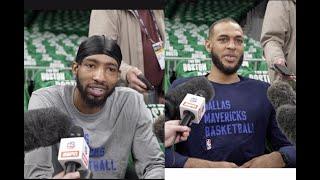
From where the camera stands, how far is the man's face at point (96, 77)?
4344 millimetres

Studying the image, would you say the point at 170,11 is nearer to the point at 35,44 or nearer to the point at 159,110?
the point at 159,110

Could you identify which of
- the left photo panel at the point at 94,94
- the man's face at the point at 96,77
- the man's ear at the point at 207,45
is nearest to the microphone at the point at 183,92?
the left photo panel at the point at 94,94

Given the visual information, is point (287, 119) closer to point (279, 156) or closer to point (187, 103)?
point (279, 156)

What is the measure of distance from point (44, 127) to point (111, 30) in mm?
890

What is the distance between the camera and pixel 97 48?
436 cm

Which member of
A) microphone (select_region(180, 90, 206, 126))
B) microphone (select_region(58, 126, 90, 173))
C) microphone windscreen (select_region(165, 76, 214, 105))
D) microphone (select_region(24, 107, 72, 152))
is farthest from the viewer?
microphone windscreen (select_region(165, 76, 214, 105))

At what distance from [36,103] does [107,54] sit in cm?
65

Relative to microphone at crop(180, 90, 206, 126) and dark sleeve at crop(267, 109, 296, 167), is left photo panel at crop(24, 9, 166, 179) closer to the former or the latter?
microphone at crop(180, 90, 206, 126)

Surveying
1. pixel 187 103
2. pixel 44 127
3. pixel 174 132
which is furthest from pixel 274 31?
pixel 44 127

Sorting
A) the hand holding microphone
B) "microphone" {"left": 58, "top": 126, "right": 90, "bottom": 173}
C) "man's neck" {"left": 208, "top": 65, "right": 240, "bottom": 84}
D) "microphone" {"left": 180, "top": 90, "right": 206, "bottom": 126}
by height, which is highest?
"man's neck" {"left": 208, "top": 65, "right": 240, "bottom": 84}

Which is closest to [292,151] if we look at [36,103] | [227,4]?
[227,4]

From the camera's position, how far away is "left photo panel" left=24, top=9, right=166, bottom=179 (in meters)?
4.34

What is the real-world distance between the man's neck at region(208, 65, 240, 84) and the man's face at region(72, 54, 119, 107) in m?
0.77

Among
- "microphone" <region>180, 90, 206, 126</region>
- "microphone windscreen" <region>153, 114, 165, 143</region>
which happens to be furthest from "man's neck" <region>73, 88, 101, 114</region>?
"microphone" <region>180, 90, 206, 126</region>
